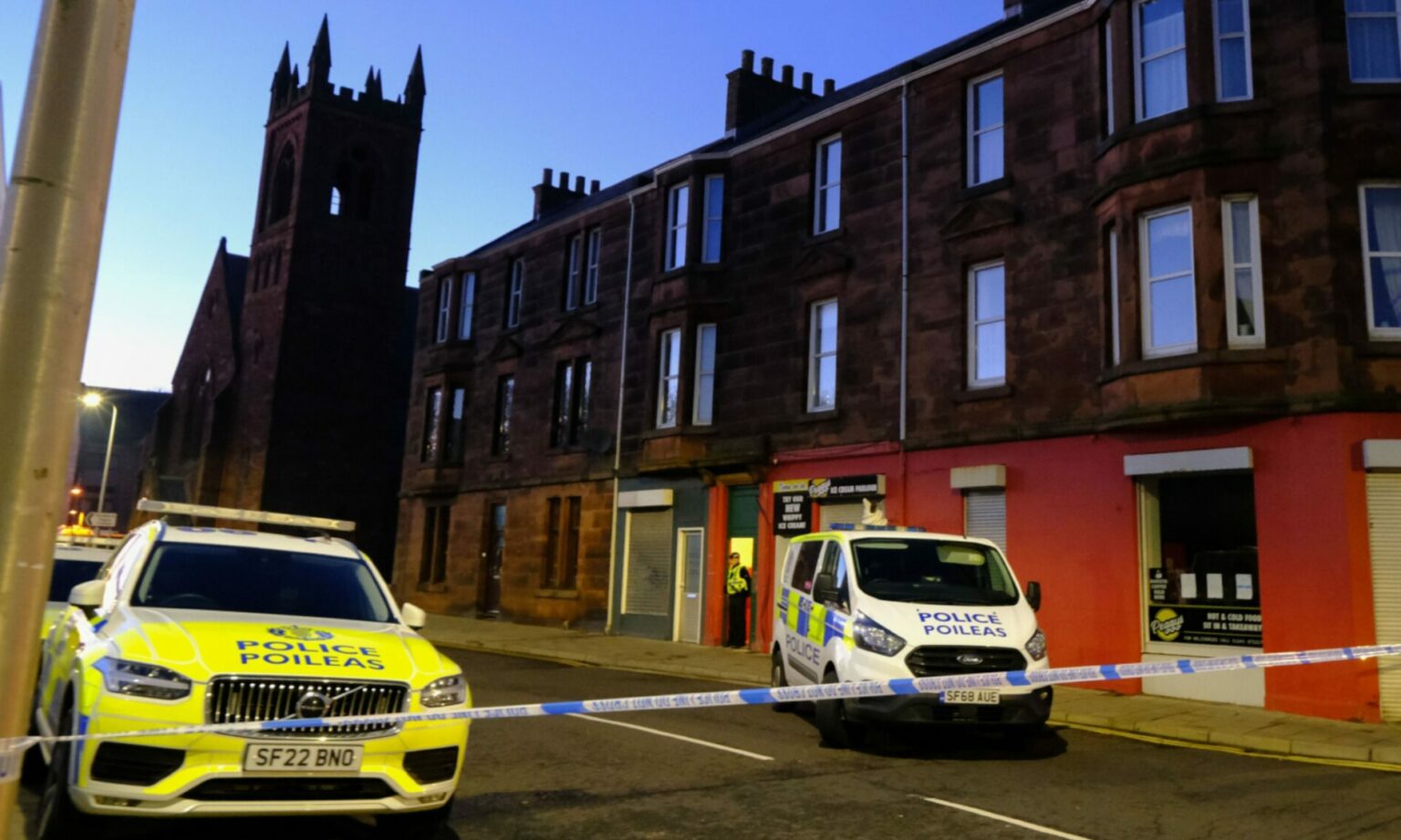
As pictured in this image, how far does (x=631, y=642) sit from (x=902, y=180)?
35.6ft

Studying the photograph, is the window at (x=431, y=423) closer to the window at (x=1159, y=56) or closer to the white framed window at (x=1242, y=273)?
the window at (x=1159, y=56)

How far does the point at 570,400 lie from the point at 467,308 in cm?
699

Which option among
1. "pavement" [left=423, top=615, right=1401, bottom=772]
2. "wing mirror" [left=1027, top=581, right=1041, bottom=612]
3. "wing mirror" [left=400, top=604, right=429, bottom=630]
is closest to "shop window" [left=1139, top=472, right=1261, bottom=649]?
"pavement" [left=423, top=615, right=1401, bottom=772]

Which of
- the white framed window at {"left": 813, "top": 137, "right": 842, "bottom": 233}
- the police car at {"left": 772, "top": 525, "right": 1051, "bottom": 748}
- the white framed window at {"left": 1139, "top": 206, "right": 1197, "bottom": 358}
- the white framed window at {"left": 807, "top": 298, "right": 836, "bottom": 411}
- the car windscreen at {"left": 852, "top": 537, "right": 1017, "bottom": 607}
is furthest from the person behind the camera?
the white framed window at {"left": 813, "top": 137, "right": 842, "bottom": 233}

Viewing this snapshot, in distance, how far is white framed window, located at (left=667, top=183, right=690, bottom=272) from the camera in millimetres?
25234

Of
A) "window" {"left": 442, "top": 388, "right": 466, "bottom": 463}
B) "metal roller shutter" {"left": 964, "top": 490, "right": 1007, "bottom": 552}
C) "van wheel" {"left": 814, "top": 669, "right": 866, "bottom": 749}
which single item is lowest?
"van wheel" {"left": 814, "top": 669, "right": 866, "bottom": 749}

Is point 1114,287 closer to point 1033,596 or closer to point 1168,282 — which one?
point 1168,282

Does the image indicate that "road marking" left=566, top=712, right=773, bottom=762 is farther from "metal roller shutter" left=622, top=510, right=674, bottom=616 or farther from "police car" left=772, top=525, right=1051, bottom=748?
"metal roller shutter" left=622, top=510, right=674, bottom=616

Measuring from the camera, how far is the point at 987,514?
17969 millimetres

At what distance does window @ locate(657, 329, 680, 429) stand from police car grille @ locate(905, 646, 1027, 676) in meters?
15.3

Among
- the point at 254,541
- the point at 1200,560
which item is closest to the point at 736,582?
the point at 1200,560

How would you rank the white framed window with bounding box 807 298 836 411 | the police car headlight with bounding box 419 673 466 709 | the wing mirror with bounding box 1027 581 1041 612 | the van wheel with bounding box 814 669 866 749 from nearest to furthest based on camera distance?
1. the police car headlight with bounding box 419 673 466 709
2. the van wheel with bounding box 814 669 866 749
3. the wing mirror with bounding box 1027 581 1041 612
4. the white framed window with bounding box 807 298 836 411

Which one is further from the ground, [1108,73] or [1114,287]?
[1108,73]

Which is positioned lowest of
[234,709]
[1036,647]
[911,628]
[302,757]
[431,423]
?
[302,757]
